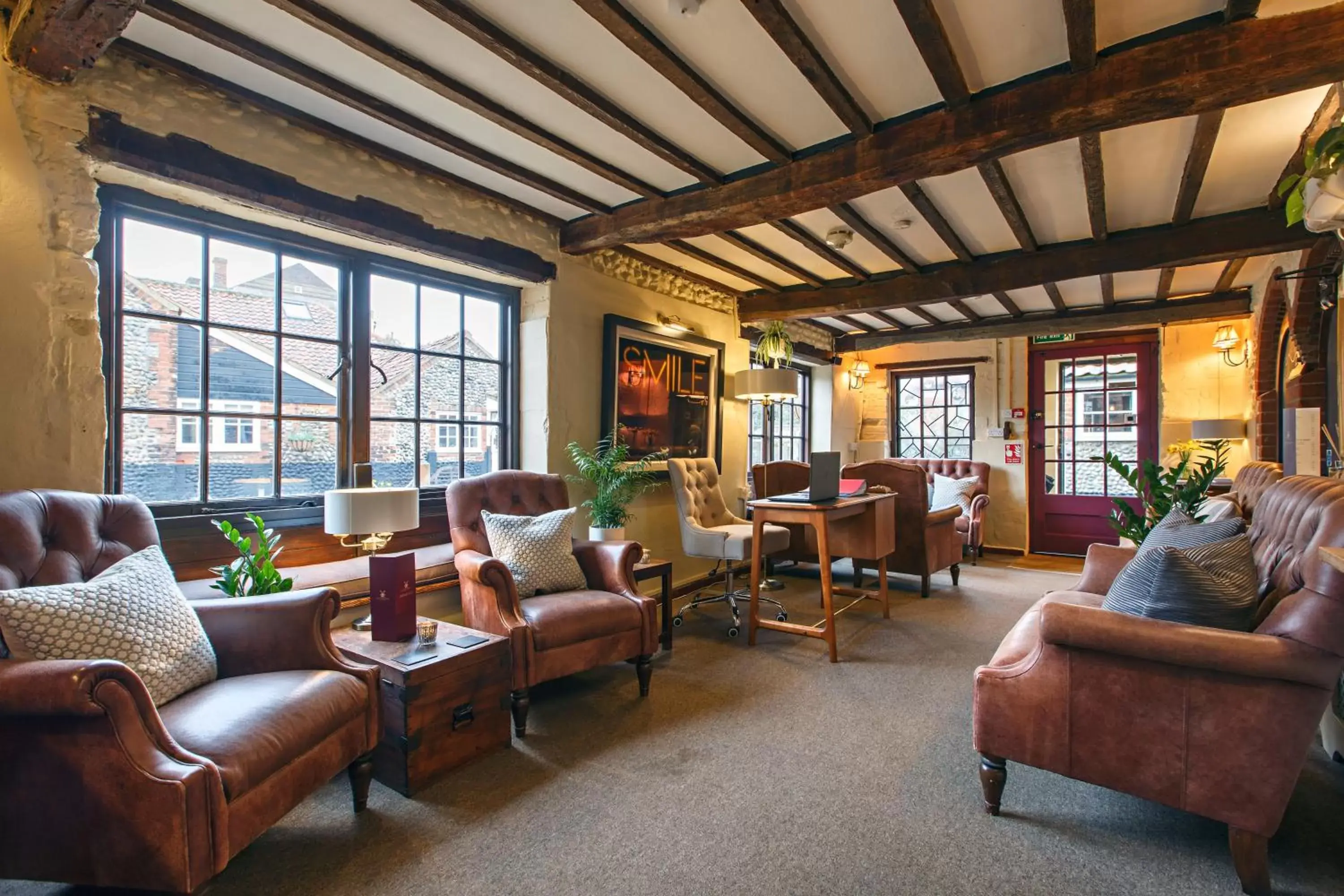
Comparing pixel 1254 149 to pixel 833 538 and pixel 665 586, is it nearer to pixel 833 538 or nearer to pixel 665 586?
pixel 833 538

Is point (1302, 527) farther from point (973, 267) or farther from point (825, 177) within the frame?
point (973, 267)

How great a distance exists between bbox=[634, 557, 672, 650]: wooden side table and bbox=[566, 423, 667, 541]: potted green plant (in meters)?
0.38

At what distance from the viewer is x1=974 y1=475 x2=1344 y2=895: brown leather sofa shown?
1599mm

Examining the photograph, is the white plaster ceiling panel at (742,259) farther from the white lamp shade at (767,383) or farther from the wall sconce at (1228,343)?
the wall sconce at (1228,343)

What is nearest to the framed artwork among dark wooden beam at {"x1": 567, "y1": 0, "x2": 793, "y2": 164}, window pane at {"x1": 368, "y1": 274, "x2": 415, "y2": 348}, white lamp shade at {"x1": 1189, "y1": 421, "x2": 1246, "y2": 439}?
window pane at {"x1": 368, "y1": 274, "x2": 415, "y2": 348}

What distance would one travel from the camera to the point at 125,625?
1.67 metres

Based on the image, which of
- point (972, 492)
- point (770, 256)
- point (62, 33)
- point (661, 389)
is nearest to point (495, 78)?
point (62, 33)

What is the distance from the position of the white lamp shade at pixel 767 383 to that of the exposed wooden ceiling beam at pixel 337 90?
2.13m

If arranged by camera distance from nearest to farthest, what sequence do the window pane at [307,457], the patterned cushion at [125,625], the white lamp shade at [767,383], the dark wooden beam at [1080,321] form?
the patterned cushion at [125,625] → the window pane at [307,457] → the white lamp shade at [767,383] → the dark wooden beam at [1080,321]

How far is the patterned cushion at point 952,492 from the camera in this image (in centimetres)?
638

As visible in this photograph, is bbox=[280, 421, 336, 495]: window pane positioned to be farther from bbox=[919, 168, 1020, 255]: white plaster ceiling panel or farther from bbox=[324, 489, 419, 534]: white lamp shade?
bbox=[919, 168, 1020, 255]: white plaster ceiling panel

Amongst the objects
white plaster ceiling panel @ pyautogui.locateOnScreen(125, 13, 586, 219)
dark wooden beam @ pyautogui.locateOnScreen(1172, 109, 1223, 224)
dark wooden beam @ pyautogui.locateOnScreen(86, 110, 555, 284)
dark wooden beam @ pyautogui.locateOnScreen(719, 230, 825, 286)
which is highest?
white plaster ceiling panel @ pyautogui.locateOnScreen(125, 13, 586, 219)

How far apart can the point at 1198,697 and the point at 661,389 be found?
3.55 m

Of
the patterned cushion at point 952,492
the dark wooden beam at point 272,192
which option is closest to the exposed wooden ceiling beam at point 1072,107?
the dark wooden beam at point 272,192
